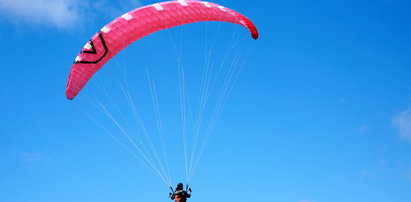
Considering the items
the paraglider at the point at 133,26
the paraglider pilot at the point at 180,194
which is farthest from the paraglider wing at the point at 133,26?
the paraglider pilot at the point at 180,194

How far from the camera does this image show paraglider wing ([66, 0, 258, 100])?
42.2 feet

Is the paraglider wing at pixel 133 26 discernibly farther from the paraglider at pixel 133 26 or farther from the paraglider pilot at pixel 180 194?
→ the paraglider pilot at pixel 180 194

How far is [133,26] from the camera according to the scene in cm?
1298

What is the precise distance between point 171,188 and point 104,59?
480cm

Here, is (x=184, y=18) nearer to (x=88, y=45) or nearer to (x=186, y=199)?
(x=88, y=45)

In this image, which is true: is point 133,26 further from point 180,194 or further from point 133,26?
point 180,194

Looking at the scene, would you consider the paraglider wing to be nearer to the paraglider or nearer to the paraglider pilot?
the paraglider

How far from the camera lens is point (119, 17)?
1296 cm

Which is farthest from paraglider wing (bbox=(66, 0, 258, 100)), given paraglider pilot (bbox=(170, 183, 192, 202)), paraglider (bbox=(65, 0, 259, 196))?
paraglider pilot (bbox=(170, 183, 192, 202))

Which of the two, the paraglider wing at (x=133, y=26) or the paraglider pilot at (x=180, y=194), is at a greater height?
the paraglider wing at (x=133, y=26)

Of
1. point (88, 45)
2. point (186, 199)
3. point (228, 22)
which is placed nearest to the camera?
point (186, 199)

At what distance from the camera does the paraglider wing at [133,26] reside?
42.2ft

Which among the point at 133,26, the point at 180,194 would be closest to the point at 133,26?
the point at 133,26

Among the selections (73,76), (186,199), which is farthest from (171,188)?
(73,76)
